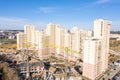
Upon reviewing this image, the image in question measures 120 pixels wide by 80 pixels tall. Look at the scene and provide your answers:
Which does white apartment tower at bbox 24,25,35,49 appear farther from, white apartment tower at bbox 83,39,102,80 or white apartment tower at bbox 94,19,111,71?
white apartment tower at bbox 83,39,102,80

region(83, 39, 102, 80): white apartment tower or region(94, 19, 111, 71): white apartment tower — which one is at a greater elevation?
region(94, 19, 111, 71): white apartment tower

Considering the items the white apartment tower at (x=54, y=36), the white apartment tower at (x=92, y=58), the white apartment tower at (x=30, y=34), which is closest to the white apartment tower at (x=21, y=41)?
the white apartment tower at (x=30, y=34)

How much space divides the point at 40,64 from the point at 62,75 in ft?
6.74

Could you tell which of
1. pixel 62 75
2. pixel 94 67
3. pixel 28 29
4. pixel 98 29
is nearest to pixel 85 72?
pixel 94 67

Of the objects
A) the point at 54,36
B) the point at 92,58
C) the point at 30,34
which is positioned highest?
the point at 30,34

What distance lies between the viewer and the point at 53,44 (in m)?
14.0

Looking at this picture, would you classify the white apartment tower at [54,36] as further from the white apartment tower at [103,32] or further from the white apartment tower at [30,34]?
the white apartment tower at [103,32]

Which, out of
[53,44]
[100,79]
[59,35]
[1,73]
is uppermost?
[59,35]

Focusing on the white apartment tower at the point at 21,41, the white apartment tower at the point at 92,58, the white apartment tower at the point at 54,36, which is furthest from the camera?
the white apartment tower at the point at 21,41

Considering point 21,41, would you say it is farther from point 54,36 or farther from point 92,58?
point 92,58

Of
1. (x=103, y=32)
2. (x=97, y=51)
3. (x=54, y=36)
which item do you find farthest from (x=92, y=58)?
(x=54, y=36)

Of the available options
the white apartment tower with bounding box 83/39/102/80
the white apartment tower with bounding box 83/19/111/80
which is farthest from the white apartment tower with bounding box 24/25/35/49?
the white apartment tower with bounding box 83/39/102/80

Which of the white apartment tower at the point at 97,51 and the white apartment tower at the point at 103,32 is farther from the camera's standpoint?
the white apartment tower at the point at 103,32

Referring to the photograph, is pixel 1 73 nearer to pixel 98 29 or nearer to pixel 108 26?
pixel 98 29
